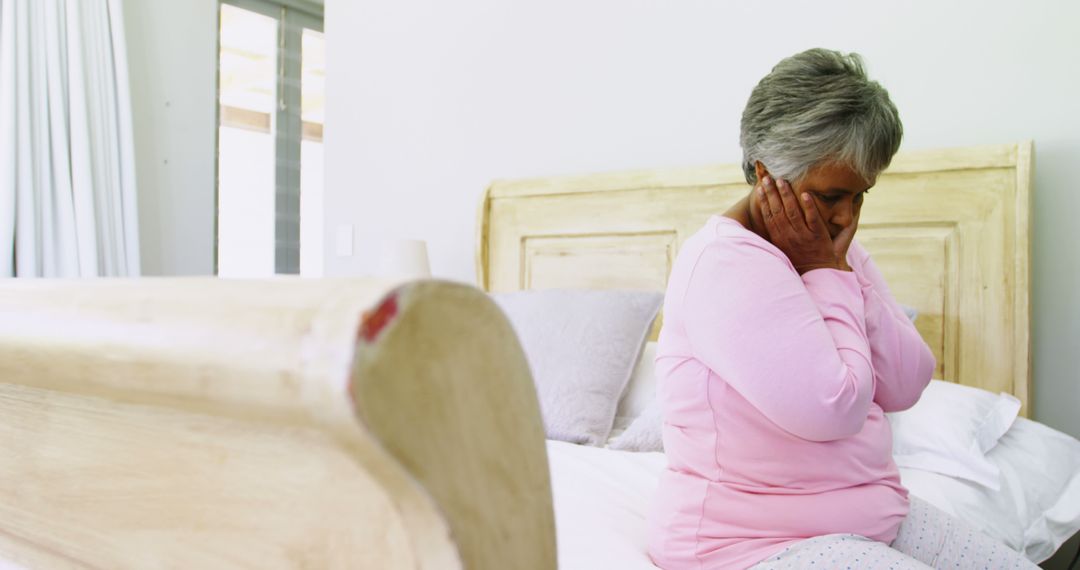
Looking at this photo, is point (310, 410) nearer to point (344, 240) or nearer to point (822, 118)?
point (822, 118)

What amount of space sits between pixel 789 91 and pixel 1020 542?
990 millimetres

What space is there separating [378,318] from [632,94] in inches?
99.3

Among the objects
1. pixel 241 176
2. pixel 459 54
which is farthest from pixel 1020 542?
pixel 241 176

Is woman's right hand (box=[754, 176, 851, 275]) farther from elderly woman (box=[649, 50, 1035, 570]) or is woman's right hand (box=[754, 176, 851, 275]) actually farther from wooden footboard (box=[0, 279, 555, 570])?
wooden footboard (box=[0, 279, 555, 570])

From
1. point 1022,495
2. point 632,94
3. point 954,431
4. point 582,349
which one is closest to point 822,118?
point 954,431

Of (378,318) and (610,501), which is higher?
(378,318)

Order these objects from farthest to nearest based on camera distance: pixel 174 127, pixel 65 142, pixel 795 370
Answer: pixel 174 127 < pixel 65 142 < pixel 795 370

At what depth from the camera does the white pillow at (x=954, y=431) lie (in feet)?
5.25

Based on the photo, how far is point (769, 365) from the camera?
1.00 metres

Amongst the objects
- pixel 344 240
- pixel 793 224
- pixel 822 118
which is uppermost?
pixel 822 118

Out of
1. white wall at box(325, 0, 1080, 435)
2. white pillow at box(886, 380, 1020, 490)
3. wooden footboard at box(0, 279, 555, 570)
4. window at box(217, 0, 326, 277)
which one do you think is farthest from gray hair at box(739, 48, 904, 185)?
window at box(217, 0, 326, 277)

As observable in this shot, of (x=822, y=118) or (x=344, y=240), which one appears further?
(x=344, y=240)

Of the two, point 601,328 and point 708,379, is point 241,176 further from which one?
point 708,379

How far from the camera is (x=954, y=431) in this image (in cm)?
167
